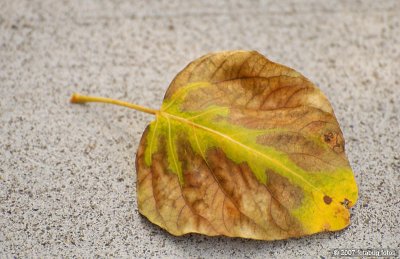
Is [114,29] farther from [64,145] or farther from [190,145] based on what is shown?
[190,145]

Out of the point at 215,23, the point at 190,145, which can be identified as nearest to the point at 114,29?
the point at 215,23

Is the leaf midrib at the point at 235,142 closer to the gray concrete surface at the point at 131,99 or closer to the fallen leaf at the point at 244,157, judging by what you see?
the fallen leaf at the point at 244,157

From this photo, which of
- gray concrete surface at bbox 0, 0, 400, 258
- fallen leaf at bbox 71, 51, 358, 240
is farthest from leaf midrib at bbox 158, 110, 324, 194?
gray concrete surface at bbox 0, 0, 400, 258

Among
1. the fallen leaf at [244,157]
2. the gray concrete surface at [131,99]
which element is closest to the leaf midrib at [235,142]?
the fallen leaf at [244,157]

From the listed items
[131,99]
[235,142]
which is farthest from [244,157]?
[131,99]

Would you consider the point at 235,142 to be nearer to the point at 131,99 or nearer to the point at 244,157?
the point at 244,157

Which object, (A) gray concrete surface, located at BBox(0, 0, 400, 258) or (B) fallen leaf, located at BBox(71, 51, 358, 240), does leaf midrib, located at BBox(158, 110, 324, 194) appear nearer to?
(B) fallen leaf, located at BBox(71, 51, 358, 240)
